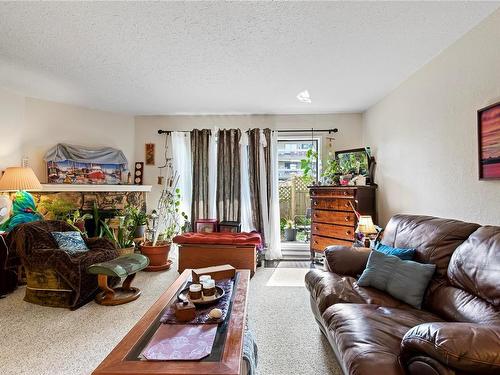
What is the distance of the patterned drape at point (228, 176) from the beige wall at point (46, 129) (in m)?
1.56

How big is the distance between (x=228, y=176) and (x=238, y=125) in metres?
0.88

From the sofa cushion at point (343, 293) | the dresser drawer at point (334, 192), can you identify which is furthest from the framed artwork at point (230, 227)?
the sofa cushion at point (343, 293)

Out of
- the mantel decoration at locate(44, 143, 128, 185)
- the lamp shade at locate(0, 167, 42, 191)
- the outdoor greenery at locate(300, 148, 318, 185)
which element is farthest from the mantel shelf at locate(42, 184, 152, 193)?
the outdoor greenery at locate(300, 148, 318, 185)

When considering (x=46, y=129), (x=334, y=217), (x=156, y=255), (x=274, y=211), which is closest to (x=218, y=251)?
(x=156, y=255)

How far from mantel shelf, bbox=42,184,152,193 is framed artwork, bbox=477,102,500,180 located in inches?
168

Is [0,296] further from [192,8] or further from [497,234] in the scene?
[497,234]

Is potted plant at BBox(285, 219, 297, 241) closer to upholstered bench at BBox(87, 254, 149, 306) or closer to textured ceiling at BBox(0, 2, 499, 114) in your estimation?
textured ceiling at BBox(0, 2, 499, 114)

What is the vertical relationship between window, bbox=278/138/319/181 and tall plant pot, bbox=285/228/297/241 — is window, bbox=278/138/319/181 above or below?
above

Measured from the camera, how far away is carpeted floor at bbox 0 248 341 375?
6.11ft

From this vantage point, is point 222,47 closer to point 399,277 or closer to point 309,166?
point 399,277

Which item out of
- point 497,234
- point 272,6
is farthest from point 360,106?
point 497,234

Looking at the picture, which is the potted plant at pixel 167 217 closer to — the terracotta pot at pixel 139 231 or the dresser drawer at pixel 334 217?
the terracotta pot at pixel 139 231

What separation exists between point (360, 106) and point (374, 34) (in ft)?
6.72

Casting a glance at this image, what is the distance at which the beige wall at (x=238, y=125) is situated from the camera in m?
4.55
